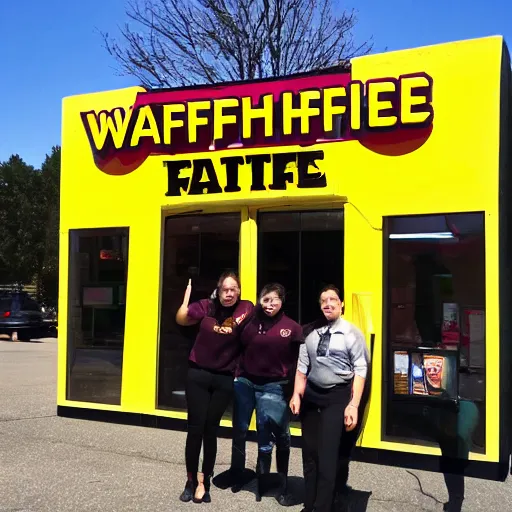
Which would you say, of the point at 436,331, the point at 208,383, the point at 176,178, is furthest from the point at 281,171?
the point at 208,383

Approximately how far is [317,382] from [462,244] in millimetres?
2488

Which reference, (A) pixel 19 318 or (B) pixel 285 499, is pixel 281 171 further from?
(A) pixel 19 318

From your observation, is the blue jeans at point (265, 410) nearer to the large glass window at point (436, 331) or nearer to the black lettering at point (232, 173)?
the large glass window at point (436, 331)

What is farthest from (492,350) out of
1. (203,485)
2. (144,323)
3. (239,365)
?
(144,323)

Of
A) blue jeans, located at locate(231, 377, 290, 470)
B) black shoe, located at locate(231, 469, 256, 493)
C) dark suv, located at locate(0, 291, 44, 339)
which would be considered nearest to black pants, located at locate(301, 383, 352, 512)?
blue jeans, located at locate(231, 377, 290, 470)

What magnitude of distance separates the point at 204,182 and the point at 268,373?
3050 millimetres

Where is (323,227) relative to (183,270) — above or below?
above

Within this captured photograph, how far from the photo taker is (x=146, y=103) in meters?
8.23

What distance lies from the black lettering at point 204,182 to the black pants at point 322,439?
10.8 ft

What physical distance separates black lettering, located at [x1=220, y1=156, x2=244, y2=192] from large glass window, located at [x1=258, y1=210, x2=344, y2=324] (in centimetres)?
48

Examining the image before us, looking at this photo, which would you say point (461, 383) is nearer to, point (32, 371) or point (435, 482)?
point (435, 482)

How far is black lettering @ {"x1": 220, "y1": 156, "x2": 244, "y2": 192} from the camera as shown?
7.68 metres

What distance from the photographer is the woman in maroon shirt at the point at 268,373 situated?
549 cm

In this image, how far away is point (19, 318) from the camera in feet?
78.8
